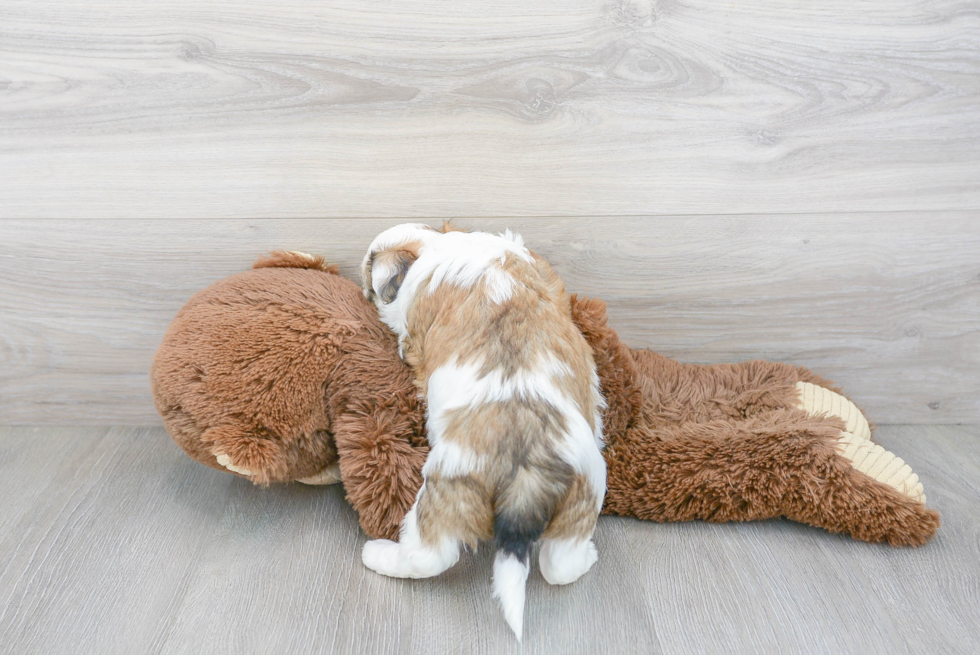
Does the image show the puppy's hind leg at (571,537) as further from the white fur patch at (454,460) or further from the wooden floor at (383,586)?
the white fur patch at (454,460)

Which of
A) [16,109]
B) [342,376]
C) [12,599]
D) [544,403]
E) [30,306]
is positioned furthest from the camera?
[30,306]

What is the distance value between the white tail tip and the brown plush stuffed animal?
28 cm

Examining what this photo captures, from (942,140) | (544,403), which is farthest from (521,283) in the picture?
(942,140)

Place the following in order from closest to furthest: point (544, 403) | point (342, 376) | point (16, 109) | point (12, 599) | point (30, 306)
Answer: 1. point (544, 403)
2. point (12, 599)
3. point (342, 376)
4. point (16, 109)
5. point (30, 306)

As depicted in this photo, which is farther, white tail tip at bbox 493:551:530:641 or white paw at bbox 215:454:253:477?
white paw at bbox 215:454:253:477

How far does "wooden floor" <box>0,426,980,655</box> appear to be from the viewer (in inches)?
43.8

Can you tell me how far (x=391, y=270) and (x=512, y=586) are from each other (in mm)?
593

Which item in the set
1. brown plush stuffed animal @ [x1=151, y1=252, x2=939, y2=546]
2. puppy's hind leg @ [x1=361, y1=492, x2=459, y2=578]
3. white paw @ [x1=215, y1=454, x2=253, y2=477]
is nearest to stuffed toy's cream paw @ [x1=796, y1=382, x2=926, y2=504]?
brown plush stuffed animal @ [x1=151, y1=252, x2=939, y2=546]

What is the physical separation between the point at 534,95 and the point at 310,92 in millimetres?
465

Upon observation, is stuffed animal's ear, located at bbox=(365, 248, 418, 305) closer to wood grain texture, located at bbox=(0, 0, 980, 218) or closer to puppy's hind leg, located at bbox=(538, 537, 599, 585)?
wood grain texture, located at bbox=(0, 0, 980, 218)

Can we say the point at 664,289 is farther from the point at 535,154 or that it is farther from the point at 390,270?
the point at 390,270

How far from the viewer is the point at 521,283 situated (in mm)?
1193

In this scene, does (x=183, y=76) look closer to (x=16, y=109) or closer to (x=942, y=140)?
(x=16, y=109)

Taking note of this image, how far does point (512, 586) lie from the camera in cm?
106
